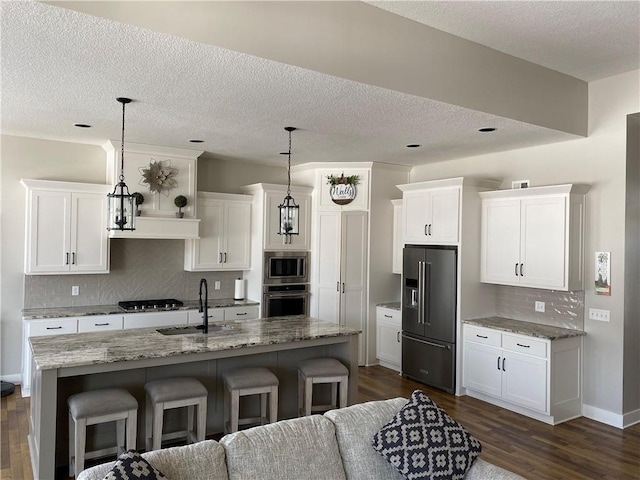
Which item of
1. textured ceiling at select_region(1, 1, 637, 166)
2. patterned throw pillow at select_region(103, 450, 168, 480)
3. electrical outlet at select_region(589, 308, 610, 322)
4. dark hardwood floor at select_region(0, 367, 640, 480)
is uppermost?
textured ceiling at select_region(1, 1, 637, 166)

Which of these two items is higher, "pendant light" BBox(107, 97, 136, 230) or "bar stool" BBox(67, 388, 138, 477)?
"pendant light" BBox(107, 97, 136, 230)

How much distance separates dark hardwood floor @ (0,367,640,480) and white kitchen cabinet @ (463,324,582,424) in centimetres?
12

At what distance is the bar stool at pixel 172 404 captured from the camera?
3.38 metres

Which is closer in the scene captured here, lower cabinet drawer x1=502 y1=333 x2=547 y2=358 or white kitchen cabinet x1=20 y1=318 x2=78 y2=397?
lower cabinet drawer x1=502 y1=333 x2=547 y2=358

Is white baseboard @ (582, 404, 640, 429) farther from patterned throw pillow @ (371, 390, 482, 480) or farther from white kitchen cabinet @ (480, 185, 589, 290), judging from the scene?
patterned throw pillow @ (371, 390, 482, 480)

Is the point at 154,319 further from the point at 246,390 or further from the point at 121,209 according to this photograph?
the point at 246,390

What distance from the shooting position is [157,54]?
9.20 ft

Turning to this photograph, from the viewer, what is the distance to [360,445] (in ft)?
7.86

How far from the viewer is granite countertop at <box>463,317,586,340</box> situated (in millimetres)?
4539

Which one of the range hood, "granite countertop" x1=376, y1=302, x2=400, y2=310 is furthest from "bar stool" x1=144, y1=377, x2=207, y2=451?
"granite countertop" x1=376, y1=302, x2=400, y2=310

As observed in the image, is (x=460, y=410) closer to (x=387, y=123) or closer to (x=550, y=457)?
(x=550, y=457)

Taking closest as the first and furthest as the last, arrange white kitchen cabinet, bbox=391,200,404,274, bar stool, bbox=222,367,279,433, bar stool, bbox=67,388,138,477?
bar stool, bbox=67,388,138,477, bar stool, bbox=222,367,279,433, white kitchen cabinet, bbox=391,200,404,274

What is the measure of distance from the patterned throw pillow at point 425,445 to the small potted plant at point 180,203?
155 inches

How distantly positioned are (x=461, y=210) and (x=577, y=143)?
4.19 ft
